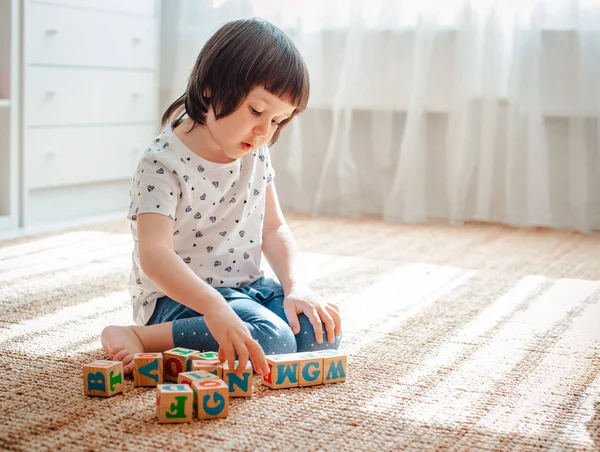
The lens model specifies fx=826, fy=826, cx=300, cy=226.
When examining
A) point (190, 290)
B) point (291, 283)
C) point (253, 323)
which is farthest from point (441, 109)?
point (190, 290)

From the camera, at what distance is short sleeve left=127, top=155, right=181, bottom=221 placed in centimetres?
105

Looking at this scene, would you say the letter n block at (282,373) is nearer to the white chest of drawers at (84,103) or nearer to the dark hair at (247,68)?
the dark hair at (247,68)

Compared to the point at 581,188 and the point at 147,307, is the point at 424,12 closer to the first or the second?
the point at 581,188

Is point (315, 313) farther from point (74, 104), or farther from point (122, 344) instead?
point (74, 104)

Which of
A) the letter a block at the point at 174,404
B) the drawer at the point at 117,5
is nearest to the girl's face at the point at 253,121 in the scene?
the letter a block at the point at 174,404

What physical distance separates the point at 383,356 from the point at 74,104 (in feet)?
5.22

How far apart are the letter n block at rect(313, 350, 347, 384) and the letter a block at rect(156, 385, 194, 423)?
0.66 feet

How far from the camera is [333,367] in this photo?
1.01m

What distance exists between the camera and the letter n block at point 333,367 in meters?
1.01

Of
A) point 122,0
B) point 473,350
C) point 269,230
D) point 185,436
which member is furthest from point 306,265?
point 122,0

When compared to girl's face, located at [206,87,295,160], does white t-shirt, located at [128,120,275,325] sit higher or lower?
lower

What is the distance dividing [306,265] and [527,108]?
0.93 m

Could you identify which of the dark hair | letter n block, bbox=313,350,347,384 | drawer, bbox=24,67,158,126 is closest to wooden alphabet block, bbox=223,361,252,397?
letter n block, bbox=313,350,347,384

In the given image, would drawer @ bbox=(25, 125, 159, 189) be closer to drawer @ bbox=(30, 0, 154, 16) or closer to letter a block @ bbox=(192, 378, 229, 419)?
drawer @ bbox=(30, 0, 154, 16)
